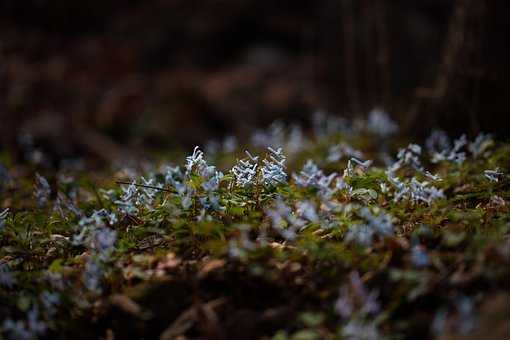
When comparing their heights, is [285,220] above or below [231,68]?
below

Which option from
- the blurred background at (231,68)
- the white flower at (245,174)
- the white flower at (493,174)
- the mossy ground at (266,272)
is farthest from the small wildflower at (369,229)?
the blurred background at (231,68)

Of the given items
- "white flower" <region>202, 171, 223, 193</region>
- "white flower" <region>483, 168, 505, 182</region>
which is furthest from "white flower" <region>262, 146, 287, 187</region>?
"white flower" <region>483, 168, 505, 182</region>

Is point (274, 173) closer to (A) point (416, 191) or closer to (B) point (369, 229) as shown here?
(B) point (369, 229)

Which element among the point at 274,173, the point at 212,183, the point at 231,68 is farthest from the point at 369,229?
the point at 231,68

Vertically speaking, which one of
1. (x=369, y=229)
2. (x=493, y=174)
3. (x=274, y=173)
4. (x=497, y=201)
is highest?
(x=274, y=173)

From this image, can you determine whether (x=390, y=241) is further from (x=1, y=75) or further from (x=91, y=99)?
(x=91, y=99)

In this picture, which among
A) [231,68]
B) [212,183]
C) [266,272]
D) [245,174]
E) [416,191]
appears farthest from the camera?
[231,68]

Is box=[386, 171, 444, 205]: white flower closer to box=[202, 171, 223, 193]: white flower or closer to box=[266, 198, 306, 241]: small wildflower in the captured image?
box=[266, 198, 306, 241]: small wildflower

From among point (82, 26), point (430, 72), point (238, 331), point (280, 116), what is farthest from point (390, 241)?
point (82, 26)

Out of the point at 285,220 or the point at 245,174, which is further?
the point at 245,174
